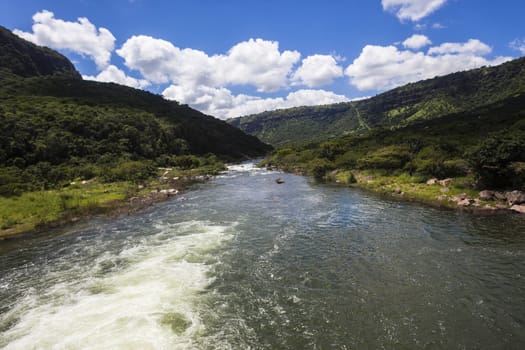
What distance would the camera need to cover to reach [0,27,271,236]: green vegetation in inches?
1464

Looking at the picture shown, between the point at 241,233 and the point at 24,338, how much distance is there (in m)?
17.0

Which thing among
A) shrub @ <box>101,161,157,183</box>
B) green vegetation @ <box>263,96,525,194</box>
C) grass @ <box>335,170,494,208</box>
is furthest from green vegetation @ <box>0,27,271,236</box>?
grass @ <box>335,170,494,208</box>

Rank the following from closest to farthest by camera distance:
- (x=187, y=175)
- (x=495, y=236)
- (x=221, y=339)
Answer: (x=221, y=339)
(x=495, y=236)
(x=187, y=175)

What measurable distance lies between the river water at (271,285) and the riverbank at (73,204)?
4027 mm

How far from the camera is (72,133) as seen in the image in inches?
3169

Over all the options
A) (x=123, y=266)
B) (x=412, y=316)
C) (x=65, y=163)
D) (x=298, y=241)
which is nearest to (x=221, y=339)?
(x=412, y=316)

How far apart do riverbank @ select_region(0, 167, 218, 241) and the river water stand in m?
4.03

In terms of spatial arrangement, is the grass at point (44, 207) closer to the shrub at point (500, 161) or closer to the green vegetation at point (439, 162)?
the green vegetation at point (439, 162)

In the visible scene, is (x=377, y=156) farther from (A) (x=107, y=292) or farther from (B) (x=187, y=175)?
(A) (x=107, y=292)

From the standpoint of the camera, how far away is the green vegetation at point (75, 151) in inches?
1464

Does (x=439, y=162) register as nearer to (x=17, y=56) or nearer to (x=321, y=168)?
(x=321, y=168)

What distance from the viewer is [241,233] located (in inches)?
1081

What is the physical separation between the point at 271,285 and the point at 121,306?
8.29m

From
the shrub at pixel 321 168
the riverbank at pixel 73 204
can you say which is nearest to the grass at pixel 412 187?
the shrub at pixel 321 168
